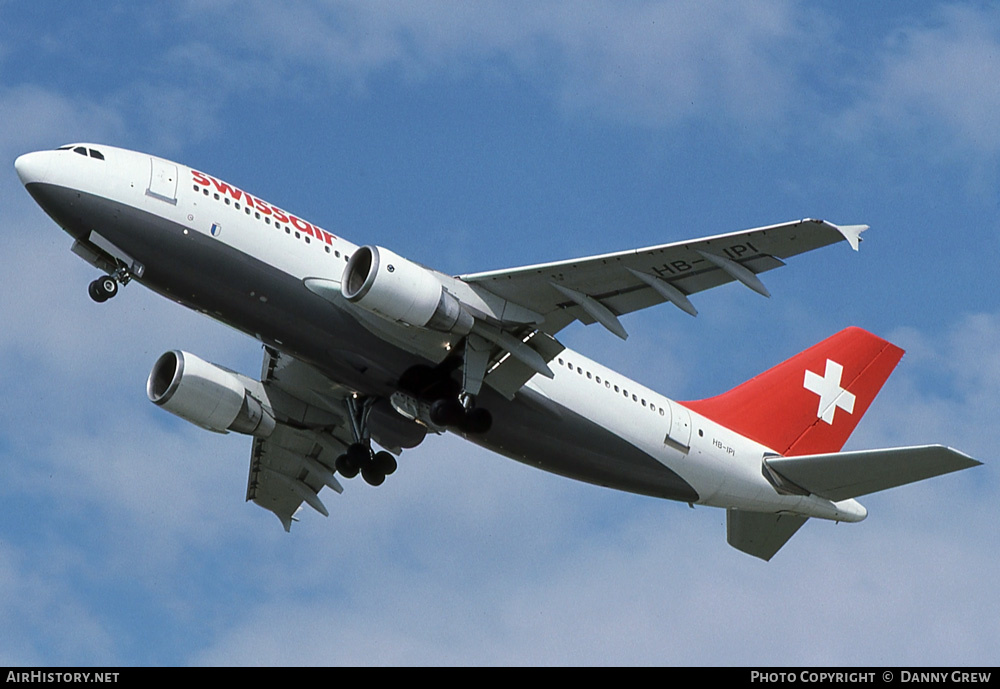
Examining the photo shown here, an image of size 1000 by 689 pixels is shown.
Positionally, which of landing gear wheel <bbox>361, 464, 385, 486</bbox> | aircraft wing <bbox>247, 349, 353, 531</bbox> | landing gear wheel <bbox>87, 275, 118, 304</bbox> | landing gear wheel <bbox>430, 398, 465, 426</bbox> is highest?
aircraft wing <bbox>247, 349, 353, 531</bbox>

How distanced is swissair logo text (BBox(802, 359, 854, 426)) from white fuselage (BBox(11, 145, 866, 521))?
467cm

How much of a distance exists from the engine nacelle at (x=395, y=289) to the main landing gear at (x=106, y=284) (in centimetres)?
430

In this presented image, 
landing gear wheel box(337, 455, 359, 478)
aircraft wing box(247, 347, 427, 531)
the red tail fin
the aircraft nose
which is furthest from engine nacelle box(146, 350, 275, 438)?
the red tail fin

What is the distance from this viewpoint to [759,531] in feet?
113

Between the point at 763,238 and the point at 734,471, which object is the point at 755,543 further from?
the point at 763,238

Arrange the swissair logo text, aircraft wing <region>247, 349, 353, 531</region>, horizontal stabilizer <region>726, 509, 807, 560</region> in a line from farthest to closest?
the swissair logo text, horizontal stabilizer <region>726, 509, 807, 560</region>, aircraft wing <region>247, 349, 353, 531</region>

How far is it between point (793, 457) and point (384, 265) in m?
11.9

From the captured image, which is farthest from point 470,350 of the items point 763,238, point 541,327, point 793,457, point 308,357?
point 793,457

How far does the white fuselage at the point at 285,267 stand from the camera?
1049 inches

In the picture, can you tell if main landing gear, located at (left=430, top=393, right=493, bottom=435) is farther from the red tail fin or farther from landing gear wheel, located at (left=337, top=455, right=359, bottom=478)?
the red tail fin

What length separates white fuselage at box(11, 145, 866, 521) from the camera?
87.5 feet

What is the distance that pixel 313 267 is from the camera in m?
27.6

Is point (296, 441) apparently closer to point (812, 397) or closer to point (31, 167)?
point (31, 167)
